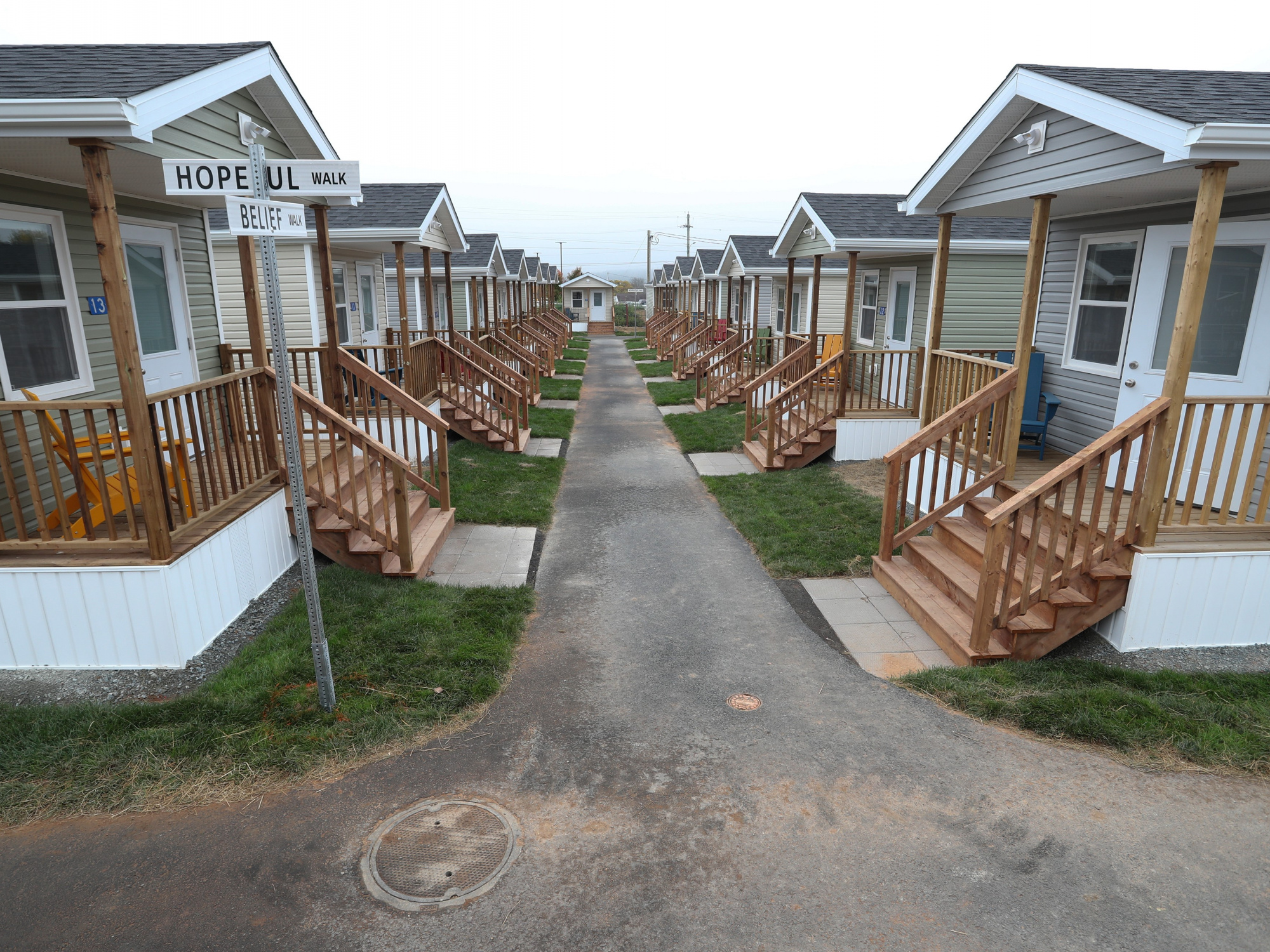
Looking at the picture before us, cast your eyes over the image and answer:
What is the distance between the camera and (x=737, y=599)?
6137 millimetres

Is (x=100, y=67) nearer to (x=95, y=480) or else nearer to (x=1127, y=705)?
(x=95, y=480)

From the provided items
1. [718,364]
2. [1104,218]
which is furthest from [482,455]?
[1104,218]

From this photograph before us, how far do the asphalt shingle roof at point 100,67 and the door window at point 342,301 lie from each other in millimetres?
7595

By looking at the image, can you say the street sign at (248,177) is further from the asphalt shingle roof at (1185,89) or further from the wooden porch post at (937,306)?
the wooden porch post at (937,306)

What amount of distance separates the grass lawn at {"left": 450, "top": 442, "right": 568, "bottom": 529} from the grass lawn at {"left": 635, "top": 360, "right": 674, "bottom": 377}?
12.2 metres

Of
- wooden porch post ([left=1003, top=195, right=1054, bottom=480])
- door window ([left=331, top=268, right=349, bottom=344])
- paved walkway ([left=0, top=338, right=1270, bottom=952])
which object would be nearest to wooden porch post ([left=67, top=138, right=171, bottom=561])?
paved walkway ([left=0, top=338, right=1270, bottom=952])

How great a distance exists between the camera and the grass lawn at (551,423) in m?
12.9

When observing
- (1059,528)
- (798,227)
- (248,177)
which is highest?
(798,227)

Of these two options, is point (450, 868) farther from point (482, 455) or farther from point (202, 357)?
point (482, 455)

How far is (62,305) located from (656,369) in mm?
19852

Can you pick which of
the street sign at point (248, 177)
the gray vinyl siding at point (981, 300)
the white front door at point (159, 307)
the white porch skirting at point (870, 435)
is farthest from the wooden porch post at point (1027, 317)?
the white front door at point (159, 307)

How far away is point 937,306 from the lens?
7797mm

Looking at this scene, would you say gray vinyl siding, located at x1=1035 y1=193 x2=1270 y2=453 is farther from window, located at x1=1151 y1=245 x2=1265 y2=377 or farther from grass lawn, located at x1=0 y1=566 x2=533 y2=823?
grass lawn, located at x1=0 y1=566 x2=533 y2=823

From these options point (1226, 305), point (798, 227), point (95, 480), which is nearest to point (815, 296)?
point (798, 227)
